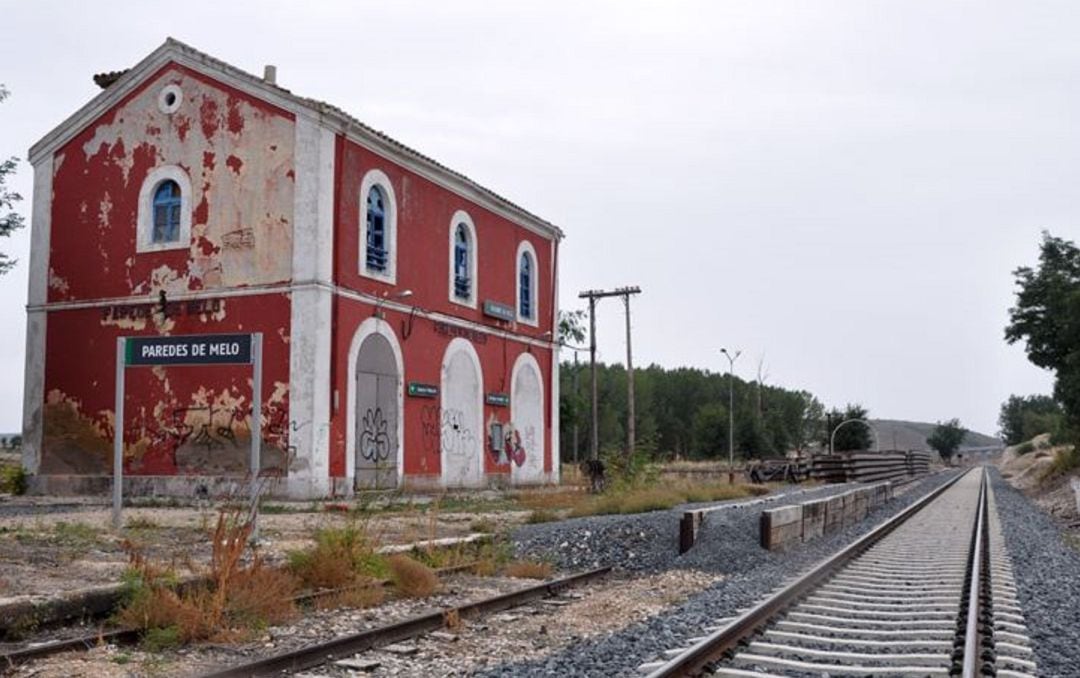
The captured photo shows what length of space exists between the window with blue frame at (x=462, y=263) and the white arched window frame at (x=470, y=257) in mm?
32

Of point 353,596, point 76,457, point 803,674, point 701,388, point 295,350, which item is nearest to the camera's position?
point 803,674

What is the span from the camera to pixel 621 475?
2511 centimetres

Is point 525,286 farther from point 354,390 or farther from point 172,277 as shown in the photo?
point 172,277

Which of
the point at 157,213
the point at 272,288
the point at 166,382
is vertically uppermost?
the point at 157,213

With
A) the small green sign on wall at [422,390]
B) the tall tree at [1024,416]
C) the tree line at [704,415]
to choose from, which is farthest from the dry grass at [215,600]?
the tall tree at [1024,416]

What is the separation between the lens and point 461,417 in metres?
29.2

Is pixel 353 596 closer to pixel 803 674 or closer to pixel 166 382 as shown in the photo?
pixel 803 674

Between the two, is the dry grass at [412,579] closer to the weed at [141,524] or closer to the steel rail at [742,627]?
the steel rail at [742,627]

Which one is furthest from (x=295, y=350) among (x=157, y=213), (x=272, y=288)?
(x=157, y=213)

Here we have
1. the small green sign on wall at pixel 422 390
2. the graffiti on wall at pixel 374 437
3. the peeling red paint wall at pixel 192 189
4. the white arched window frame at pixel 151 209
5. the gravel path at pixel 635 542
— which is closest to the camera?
the gravel path at pixel 635 542

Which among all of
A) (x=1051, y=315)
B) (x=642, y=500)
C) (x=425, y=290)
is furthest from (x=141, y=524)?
(x=1051, y=315)

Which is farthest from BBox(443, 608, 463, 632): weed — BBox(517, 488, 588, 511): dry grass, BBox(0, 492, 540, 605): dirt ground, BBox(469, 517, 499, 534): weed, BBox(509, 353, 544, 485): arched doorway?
BBox(509, 353, 544, 485): arched doorway

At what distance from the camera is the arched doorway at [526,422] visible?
107ft

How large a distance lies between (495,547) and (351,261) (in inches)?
485
